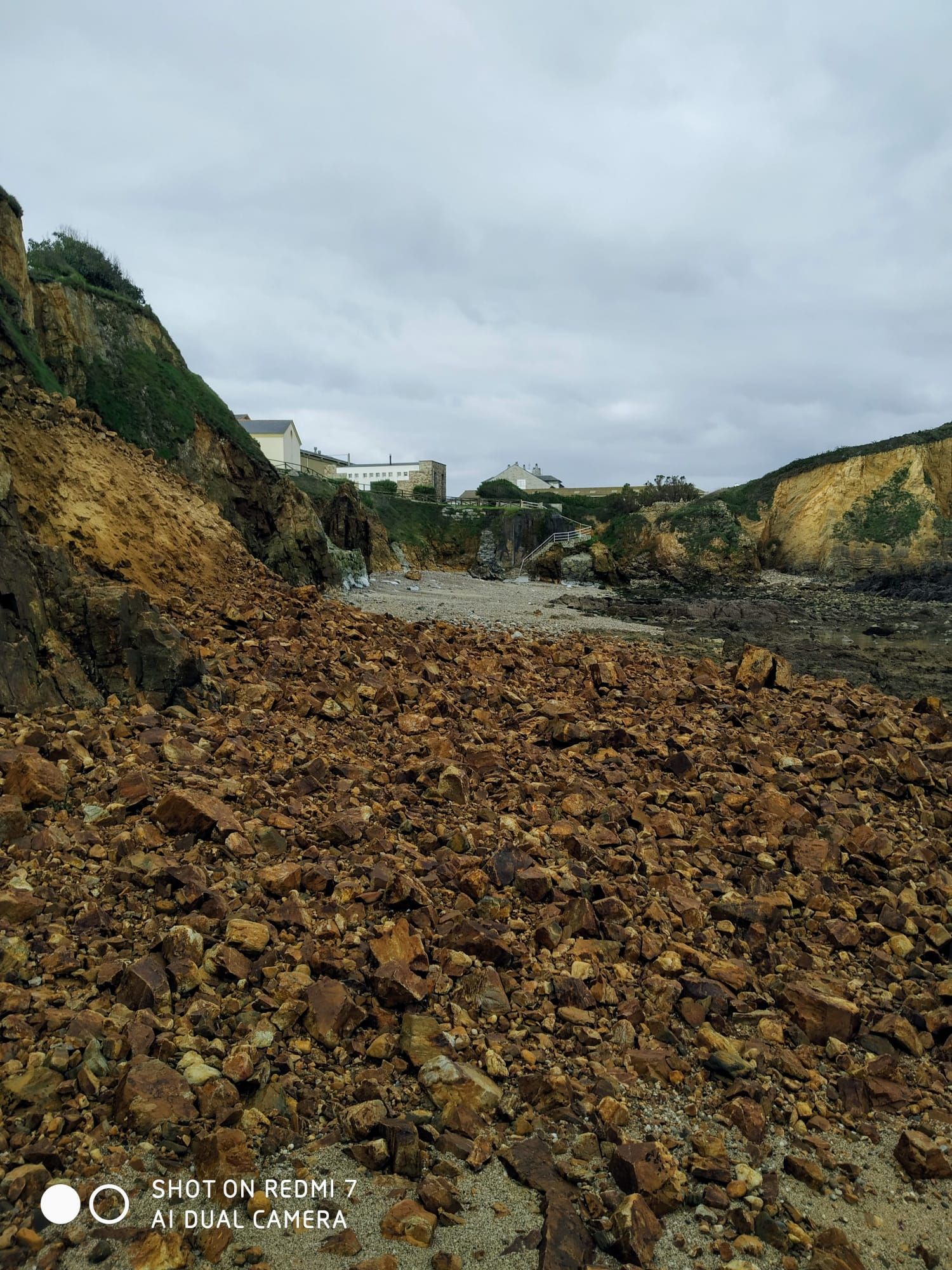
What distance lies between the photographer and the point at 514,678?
12656mm

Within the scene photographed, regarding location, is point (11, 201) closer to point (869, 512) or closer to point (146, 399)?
point (146, 399)

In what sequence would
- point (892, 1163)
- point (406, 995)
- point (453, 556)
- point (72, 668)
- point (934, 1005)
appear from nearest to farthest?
1. point (892, 1163)
2. point (406, 995)
3. point (934, 1005)
4. point (72, 668)
5. point (453, 556)

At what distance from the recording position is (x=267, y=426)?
2596 inches

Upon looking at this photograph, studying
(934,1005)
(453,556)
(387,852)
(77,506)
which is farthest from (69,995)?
(453,556)

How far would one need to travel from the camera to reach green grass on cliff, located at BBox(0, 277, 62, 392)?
14273 mm

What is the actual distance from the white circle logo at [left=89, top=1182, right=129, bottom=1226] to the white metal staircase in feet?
169

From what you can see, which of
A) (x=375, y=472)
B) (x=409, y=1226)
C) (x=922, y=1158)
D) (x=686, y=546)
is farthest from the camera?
(x=375, y=472)

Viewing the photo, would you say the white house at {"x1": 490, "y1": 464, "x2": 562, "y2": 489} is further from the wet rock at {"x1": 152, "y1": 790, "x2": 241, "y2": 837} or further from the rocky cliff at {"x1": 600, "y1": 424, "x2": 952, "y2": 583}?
the wet rock at {"x1": 152, "y1": 790, "x2": 241, "y2": 837}

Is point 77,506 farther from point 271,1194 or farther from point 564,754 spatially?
point 271,1194

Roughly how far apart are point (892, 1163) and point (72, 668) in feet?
27.0

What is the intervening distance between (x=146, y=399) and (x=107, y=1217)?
77.6 feet

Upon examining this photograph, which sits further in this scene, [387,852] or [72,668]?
[72,668]

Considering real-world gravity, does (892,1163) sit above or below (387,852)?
below

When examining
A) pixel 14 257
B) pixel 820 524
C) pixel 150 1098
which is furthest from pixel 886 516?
pixel 150 1098
